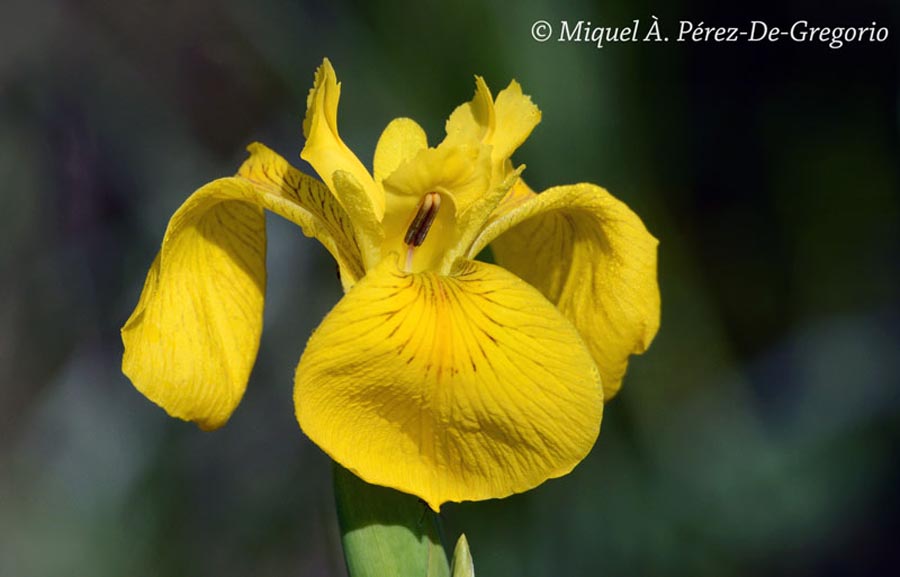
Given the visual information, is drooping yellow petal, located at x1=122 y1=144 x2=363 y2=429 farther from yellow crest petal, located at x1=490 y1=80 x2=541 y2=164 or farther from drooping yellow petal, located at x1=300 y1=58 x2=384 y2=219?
yellow crest petal, located at x1=490 y1=80 x2=541 y2=164

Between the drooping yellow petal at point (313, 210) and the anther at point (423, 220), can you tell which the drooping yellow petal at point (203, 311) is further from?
the anther at point (423, 220)

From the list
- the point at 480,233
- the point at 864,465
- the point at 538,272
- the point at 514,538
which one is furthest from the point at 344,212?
the point at 864,465

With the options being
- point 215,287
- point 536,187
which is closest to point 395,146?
point 215,287

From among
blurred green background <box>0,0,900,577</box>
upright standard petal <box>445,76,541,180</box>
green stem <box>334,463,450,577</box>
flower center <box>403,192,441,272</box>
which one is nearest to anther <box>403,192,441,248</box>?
flower center <box>403,192,441,272</box>

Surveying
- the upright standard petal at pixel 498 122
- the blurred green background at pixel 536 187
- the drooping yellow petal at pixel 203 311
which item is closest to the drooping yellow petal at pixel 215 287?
the drooping yellow petal at pixel 203 311

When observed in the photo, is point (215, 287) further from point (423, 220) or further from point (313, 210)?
point (423, 220)
